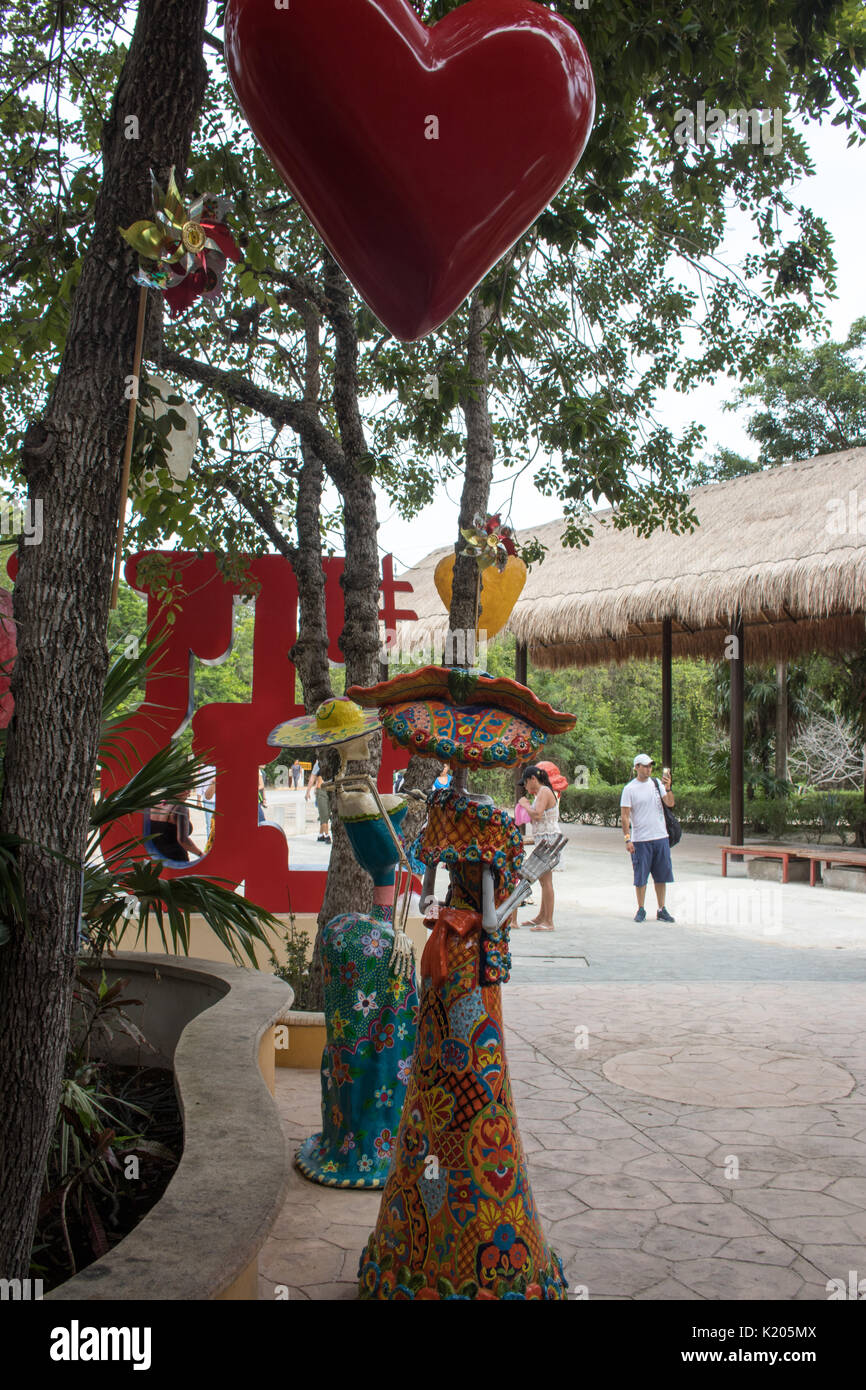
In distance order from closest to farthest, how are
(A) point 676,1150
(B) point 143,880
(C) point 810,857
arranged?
(B) point 143,880 → (A) point 676,1150 → (C) point 810,857

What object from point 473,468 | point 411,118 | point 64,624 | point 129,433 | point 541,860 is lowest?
point 541,860

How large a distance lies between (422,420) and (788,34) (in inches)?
71.0

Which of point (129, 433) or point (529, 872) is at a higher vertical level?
point (129, 433)

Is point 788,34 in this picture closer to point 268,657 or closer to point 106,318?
point 106,318

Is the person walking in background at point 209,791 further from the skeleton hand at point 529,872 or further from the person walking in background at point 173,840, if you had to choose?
the skeleton hand at point 529,872

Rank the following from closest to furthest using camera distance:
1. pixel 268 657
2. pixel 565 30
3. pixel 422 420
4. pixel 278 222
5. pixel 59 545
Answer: pixel 565 30 < pixel 59 545 < pixel 422 420 < pixel 278 222 < pixel 268 657

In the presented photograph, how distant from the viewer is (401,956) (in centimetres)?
344

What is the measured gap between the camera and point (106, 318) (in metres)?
2.12

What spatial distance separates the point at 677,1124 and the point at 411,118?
3.88 metres

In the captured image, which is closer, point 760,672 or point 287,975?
point 287,975

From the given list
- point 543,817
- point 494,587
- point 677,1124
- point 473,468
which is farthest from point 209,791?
point 677,1124
